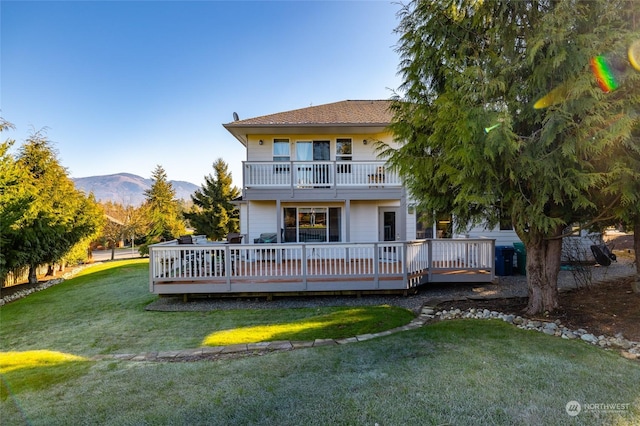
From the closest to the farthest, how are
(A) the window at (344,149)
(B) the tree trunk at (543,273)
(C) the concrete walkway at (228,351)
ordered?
(C) the concrete walkway at (228,351) → (B) the tree trunk at (543,273) → (A) the window at (344,149)

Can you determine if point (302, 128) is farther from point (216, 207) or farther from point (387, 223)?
point (216, 207)

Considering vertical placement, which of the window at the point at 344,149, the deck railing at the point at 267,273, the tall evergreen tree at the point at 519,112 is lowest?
the deck railing at the point at 267,273

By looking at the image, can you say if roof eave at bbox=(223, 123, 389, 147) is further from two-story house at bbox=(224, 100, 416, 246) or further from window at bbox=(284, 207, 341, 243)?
window at bbox=(284, 207, 341, 243)

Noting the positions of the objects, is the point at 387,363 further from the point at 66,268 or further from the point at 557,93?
the point at 66,268

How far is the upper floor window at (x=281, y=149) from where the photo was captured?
39.8 ft

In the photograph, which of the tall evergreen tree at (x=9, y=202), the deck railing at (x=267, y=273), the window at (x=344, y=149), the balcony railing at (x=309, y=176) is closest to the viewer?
the deck railing at (x=267, y=273)

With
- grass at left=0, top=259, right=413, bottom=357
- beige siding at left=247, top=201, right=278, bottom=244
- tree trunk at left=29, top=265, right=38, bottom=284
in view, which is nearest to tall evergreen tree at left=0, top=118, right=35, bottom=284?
tree trunk at left=29, top=265, right=38, bottom=284

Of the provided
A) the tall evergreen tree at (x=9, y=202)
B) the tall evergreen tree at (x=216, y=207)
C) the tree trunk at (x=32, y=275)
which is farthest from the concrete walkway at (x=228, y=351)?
the tall evergreen tree at (x=216, y=207)

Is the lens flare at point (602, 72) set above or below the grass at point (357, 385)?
above

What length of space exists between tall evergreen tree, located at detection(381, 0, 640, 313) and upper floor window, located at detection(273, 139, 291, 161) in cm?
668

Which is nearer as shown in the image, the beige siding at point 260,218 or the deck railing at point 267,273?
the deck railing at point 267,273

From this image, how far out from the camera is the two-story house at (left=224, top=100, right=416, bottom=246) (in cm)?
1094

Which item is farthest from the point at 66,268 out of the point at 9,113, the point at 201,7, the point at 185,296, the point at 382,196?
the point at 382,196

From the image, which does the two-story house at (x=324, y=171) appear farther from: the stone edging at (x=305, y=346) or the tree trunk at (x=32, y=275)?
the tree trunk at (x=32, y=275)
